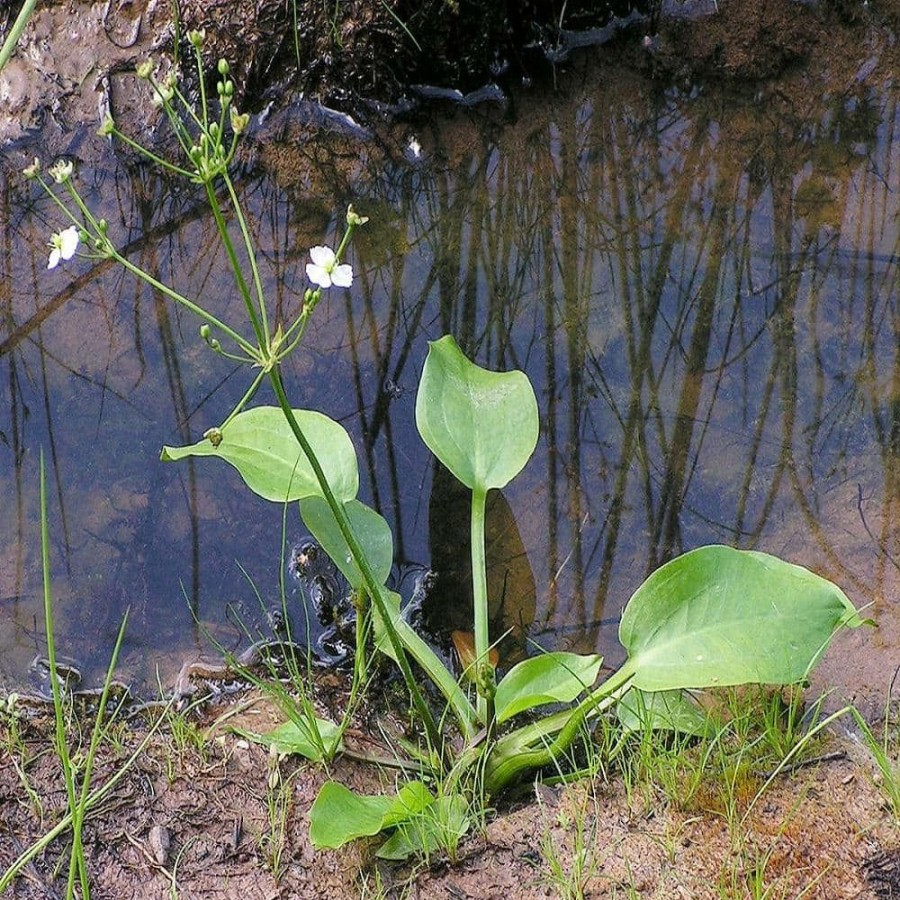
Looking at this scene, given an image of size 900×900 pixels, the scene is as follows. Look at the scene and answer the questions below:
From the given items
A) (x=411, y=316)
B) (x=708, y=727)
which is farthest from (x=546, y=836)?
(x=411, y=316)

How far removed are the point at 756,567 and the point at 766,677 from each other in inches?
7.2

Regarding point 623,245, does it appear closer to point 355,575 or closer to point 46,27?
point 355,575

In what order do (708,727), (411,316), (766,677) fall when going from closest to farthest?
(766,677) < (708,727) < (411,316)

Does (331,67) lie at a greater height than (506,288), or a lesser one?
greater

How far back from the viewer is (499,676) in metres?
2.20

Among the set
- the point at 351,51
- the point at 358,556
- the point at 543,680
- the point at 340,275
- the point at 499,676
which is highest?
the point at 351,51

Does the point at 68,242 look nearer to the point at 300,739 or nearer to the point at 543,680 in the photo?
the point at 300,739

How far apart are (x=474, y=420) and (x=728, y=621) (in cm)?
66

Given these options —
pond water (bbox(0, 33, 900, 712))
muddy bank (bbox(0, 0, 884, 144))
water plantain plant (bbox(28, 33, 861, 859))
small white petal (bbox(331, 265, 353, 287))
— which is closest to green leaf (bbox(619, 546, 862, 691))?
water plantain plant (bbox(28, 33, 861, 859))

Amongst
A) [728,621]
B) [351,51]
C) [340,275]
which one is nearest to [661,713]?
[728,621]

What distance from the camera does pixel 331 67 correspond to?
3.24 metres

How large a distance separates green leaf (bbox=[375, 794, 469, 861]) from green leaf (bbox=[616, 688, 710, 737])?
335mm

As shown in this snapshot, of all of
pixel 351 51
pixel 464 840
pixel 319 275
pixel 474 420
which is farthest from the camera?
pixel 351 51

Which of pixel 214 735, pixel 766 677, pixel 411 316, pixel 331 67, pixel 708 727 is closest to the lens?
pixel 766 677
